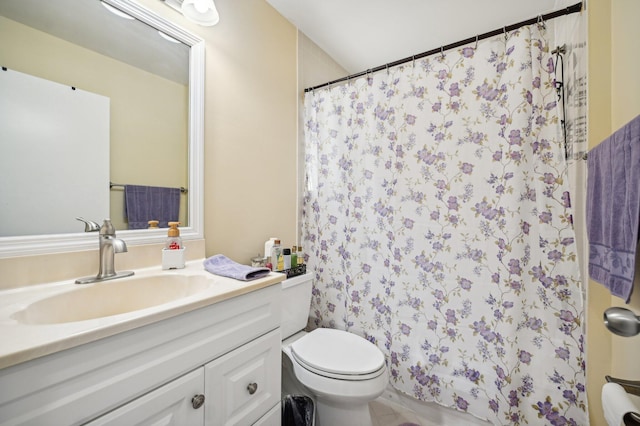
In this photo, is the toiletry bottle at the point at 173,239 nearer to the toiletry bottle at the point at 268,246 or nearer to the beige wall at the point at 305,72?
the toiletry bottle at the point at 268,246

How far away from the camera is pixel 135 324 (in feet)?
2.02

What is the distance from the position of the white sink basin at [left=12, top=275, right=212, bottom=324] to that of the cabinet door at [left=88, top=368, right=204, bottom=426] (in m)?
0.33

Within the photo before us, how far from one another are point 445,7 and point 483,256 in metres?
1.56

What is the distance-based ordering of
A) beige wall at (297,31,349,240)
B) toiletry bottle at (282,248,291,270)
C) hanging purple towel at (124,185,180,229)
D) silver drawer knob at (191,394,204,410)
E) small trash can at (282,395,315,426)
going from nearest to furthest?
silver drawer knob at (191,394,204,410)
hanging purple towel at (124,185,180,229)
small trash can at (282,395,315,426)
toiletry bottle at (282,248,291,270)
beige wall at (297,31,349,240)

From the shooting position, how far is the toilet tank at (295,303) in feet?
4.60

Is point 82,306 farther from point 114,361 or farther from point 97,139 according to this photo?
point 97,139

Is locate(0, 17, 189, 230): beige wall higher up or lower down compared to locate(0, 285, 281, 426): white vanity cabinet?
higher up

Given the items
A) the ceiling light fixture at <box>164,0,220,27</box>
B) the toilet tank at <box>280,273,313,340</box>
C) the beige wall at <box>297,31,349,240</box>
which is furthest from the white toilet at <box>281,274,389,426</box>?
the ceiling light fixture at <box>164,0,220,27</box>

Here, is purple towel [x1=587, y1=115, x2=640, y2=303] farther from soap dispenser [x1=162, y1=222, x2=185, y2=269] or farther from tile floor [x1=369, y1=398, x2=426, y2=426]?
soap dispenser [x1=162, y1=222, x2=185, y2=269]

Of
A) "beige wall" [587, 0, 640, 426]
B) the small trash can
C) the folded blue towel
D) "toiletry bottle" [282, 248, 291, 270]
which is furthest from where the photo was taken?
"toiletry bottle" [282, 248, 291, 270]

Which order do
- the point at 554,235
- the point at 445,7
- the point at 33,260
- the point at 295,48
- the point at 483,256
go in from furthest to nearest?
1. the point at 295,48
2. the point at 445,7
3. the point at 483,256
4. the point at 554,235
5. the point at 33,260

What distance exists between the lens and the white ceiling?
5.31ft

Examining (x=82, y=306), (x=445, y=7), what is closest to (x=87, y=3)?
(x=82, y=306)

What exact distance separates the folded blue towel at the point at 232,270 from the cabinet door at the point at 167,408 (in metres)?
0.31
